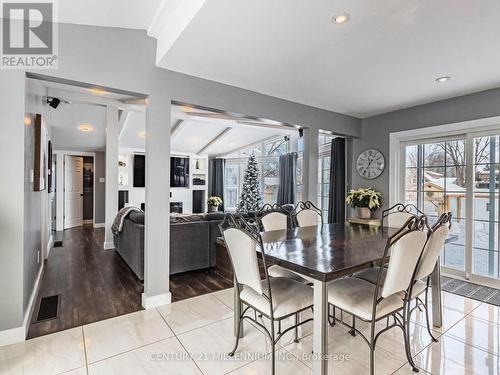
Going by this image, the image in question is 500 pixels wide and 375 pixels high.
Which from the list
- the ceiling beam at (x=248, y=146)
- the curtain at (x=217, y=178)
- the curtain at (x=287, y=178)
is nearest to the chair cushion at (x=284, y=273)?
the curtain at (x=287, y=178)

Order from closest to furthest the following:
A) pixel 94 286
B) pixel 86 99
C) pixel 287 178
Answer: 1. pixel 94 286
2. pixel 86 99
3. pixel 287 178

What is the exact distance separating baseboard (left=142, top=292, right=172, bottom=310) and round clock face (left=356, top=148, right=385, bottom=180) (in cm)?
375

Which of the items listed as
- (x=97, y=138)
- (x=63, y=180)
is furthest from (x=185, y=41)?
(x=63, y=180)

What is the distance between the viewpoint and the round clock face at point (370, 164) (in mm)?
4512

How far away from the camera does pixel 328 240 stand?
232 cm

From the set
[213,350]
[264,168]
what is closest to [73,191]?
[264,168]

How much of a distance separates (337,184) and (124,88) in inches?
155

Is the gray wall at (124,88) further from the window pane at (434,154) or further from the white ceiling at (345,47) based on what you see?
the window pane at (434,154)

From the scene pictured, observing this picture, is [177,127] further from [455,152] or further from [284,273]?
[455,152]

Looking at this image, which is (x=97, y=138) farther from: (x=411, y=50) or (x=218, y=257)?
(x=411, y=50)

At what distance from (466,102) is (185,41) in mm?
3673

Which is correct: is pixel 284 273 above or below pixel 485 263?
above

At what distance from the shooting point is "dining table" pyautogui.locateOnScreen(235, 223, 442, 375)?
5.10 ft

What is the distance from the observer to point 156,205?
9.14 ft
